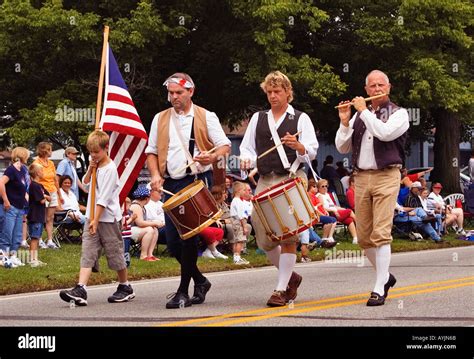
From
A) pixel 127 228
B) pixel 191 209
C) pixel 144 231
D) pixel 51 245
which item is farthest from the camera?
pixel 51 245

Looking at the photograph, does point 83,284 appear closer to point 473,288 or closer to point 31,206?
point 473,288

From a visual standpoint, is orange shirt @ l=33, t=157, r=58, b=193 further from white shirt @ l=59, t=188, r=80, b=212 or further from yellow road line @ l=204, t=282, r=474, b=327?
yellow road line @ l=204, t=282, r=474, b=327

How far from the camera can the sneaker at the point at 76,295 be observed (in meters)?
10.9

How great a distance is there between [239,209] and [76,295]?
813 cm

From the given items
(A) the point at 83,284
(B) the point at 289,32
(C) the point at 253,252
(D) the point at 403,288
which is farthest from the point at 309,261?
(B) the point at 289,32

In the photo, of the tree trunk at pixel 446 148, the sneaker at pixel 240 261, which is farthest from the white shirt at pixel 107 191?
the tree trunk at pixel 446 148

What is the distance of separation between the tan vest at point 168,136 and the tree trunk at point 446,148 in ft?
81.1

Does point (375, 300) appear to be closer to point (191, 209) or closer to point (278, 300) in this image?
point (278, 300)

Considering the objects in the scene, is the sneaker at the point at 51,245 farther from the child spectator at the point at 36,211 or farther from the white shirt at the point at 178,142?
the white shirt at the point at 178,142

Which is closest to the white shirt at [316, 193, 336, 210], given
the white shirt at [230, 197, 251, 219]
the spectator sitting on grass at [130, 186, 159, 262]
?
the white shirt at [230, 197, 251, 219]

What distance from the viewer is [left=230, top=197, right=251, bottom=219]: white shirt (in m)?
18.8

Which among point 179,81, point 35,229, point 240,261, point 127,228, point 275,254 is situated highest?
point 179,81

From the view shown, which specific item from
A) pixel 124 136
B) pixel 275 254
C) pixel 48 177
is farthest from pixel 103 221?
pixel 48 177

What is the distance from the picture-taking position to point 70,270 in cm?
1519
